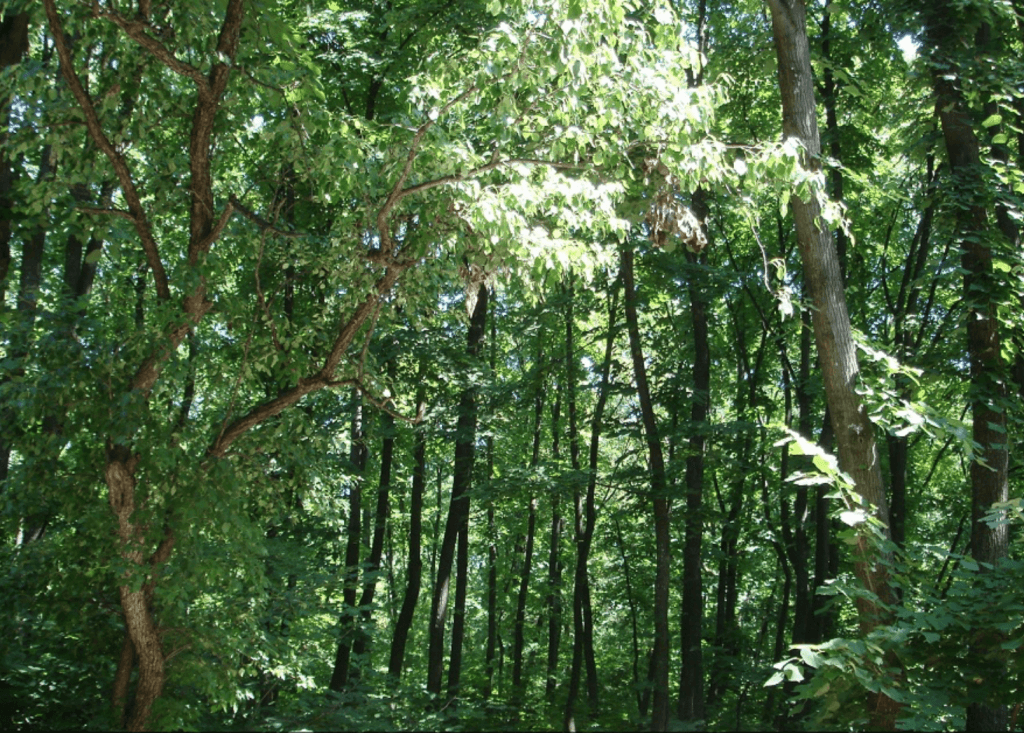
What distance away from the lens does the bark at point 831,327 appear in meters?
5.01

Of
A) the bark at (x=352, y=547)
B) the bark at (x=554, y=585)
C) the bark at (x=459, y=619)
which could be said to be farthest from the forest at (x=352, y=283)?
the bark at (x=554, y=585)

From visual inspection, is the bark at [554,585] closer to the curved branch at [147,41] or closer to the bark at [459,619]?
the bark at [459,619]

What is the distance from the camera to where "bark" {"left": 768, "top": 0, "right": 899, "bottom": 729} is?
501 centimetres

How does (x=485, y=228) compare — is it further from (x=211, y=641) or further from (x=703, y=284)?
(x=703, y=284)

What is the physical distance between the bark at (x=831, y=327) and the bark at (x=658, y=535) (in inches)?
232

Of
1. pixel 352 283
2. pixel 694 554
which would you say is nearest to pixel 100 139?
pixel 352 283

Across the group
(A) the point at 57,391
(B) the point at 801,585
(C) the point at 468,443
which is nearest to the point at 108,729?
(A) the point at 57,391

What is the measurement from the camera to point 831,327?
540 centimetres

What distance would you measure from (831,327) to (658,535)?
7.03 metres

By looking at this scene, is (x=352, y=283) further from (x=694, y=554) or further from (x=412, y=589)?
(x=694, y=554)

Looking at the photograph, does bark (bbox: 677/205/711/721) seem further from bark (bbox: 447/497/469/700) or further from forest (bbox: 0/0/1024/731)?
bark (bbox: 447/497/469/700)

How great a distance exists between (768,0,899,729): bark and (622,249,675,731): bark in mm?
5897

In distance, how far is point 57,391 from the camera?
5379 millimetres

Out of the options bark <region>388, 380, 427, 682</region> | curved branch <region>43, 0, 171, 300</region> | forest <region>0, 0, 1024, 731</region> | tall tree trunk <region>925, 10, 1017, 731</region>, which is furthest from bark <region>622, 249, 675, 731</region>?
curved branch <region>43, 0, 171, 300</region>
